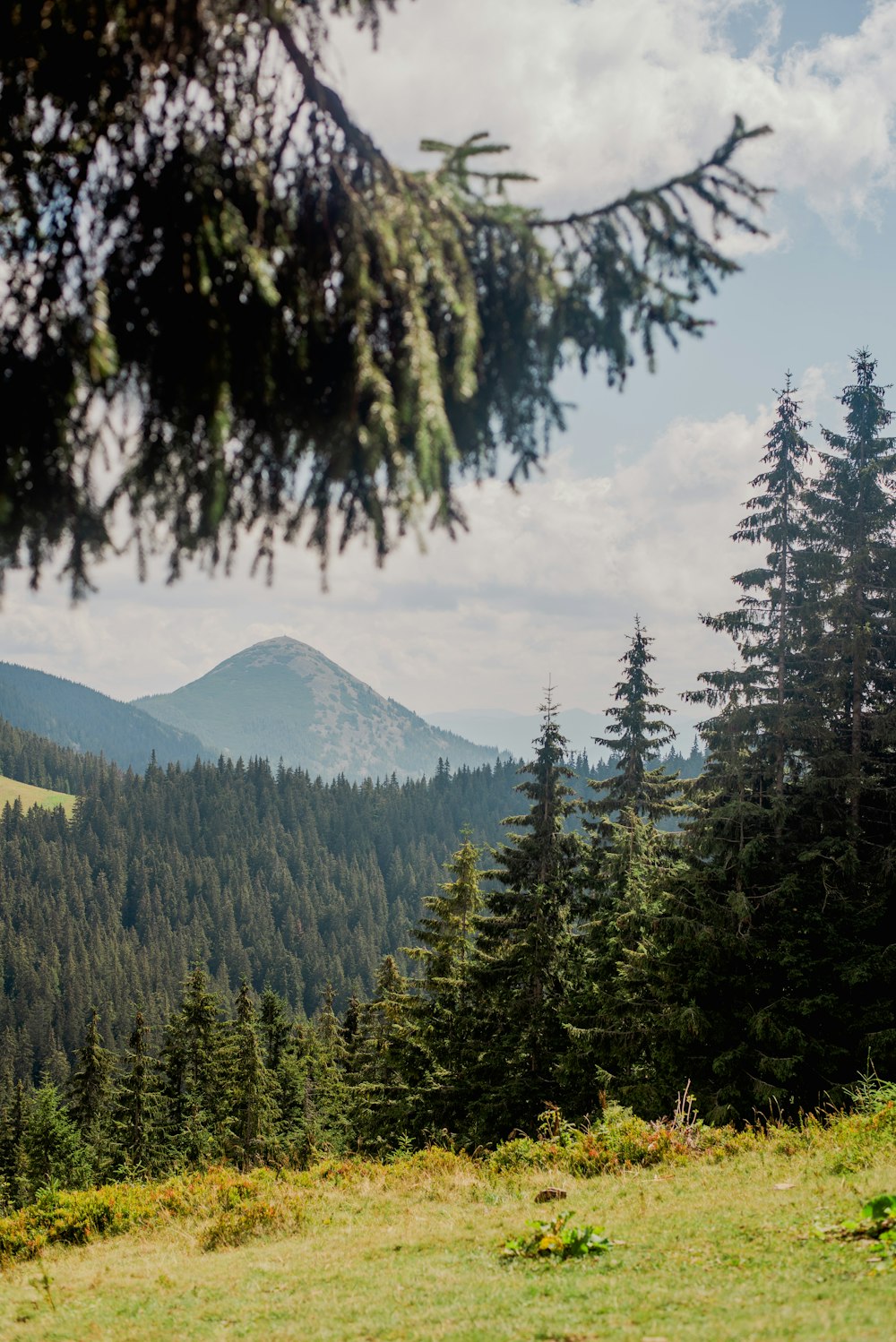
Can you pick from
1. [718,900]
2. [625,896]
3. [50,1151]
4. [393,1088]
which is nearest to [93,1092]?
[50,1151]

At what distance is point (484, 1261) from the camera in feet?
27.0

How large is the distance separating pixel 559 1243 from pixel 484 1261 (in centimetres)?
81

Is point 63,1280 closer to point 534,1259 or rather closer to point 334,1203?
point 334,1203

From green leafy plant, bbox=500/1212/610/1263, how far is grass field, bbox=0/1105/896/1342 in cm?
18

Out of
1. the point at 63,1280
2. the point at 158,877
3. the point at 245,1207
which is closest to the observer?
the point at 63,1280

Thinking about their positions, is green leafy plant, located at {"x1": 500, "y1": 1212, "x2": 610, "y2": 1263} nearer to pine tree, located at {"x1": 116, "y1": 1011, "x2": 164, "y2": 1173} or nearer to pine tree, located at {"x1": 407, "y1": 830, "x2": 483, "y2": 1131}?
pine tree, located at {"x1": 407, "y1": 830, "x2": 483, "y2": 1131}

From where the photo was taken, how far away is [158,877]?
192250 mm

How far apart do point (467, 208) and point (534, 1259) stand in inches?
339

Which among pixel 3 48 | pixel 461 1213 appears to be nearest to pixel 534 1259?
pixel 461 1213

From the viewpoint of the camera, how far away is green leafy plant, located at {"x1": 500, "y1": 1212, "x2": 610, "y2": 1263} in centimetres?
796

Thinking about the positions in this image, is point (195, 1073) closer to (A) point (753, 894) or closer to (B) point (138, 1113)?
(B) point (138, 1113)

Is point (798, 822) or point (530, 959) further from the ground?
point (798, 822)

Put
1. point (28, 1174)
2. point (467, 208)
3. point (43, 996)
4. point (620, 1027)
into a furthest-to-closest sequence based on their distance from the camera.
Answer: point (43, 996) < point (28, 1174) < point (620, 1027) < point (467, 208)

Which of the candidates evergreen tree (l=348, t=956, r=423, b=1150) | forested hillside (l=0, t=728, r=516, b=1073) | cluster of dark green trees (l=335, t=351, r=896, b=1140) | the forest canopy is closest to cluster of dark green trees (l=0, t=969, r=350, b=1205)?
evergreen tree (l=348, t=956, r=423, b=1150)
